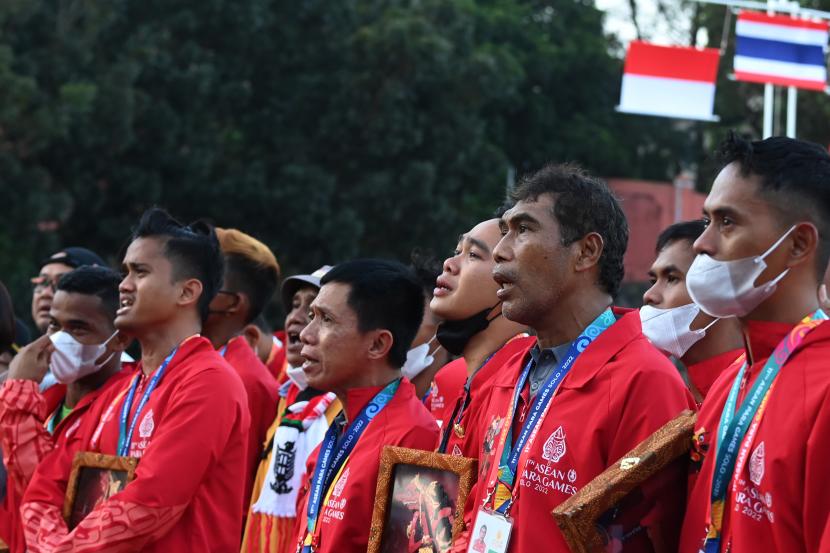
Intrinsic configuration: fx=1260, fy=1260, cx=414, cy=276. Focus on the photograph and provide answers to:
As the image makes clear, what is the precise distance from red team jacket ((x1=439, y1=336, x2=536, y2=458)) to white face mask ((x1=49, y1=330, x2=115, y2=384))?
7.14ft

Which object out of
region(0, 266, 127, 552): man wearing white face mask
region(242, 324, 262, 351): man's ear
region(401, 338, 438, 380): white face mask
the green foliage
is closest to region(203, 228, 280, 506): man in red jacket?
region(242, 324, 262, 351): man's ear

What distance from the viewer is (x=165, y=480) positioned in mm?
5207

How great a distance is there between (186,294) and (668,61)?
1316 centimetres

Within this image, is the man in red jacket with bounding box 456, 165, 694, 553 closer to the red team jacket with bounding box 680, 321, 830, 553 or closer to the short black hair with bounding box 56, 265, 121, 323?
the red team jacket with bounding box 680, 321, 830, 553

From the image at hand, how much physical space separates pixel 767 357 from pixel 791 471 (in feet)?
1.33

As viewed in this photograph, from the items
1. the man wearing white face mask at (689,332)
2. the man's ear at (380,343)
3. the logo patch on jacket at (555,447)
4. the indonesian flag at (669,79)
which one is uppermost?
the indonesian flag at (669,79)

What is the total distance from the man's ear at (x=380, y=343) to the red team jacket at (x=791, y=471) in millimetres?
2296

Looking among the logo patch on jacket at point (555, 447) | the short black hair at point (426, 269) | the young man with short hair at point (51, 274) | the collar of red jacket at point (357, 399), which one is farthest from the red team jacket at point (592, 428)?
the young man with short hair at point (51, 274)

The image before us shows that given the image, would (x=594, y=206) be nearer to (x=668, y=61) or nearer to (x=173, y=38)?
(x=668, y=61)

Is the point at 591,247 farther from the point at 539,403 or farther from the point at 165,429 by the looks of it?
the point at 165,429

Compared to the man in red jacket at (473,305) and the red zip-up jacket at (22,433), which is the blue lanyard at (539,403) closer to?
the man in red jacket at (473,305)

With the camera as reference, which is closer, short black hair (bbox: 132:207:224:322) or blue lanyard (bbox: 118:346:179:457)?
blue lanyard (bbox: 118:346:179:457)

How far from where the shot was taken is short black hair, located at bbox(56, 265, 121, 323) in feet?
22.5

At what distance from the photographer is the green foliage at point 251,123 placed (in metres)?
22.4
